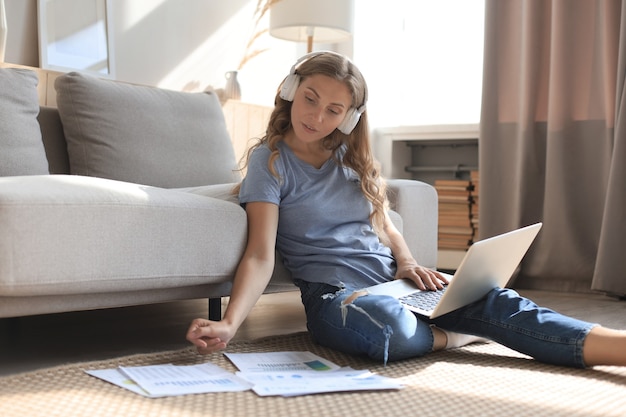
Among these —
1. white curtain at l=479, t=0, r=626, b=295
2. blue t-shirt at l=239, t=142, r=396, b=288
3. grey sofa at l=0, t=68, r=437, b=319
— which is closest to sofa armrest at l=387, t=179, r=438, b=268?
grey sofa at l=0, t=68, r=437, b=319

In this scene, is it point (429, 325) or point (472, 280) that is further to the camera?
point (429, 325)

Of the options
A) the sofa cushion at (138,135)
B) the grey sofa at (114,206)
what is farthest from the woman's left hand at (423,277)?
the sofa cushion at (138,135)

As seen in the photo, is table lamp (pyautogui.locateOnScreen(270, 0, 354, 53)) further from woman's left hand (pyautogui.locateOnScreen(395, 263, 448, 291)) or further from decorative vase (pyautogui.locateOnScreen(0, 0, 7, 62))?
woman's left hand (pyautogui.locateOnScreen(395, 263, 448, 291))

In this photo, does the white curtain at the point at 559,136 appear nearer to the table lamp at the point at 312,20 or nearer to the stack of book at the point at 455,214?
the stack of book at the point at 455,214

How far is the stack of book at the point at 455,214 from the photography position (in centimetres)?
382

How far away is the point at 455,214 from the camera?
3854mm

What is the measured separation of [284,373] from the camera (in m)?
1.51

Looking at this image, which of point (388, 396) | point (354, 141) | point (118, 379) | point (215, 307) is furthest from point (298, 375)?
point (354, 141)

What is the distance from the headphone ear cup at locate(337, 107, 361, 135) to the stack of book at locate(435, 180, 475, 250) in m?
2.02

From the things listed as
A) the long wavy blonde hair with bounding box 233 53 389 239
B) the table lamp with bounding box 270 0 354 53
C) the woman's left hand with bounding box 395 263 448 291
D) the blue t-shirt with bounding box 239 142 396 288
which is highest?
the table lamp with bounding box 270 0 354 53

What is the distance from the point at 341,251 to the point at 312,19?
1.73 m

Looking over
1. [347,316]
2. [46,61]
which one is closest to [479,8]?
[46,61]

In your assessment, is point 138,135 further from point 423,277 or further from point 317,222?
point 423,277

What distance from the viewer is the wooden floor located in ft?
5.94
